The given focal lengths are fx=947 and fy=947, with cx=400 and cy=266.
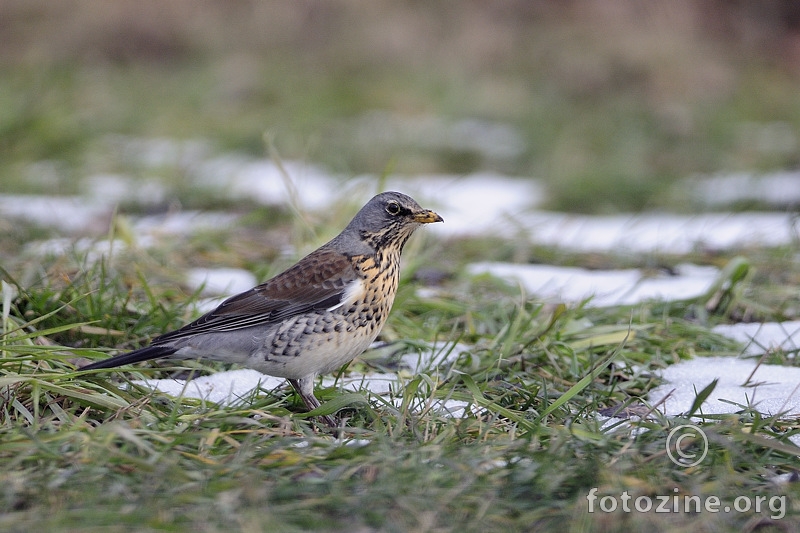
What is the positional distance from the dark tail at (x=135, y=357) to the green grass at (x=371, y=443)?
9 cm

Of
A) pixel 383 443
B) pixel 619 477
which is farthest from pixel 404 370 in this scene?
pixel 619 477

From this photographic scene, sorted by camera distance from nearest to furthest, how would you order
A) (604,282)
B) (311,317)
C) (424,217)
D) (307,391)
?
(307,391), (311,317), (424,217), (604,282)

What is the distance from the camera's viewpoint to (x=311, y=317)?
391 cm

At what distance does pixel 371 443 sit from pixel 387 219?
1394 millimetres

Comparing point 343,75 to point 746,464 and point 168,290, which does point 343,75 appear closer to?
point 168,290

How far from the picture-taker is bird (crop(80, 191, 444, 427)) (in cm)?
376

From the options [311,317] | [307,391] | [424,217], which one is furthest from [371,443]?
[424,217]

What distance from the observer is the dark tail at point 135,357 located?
3.57 m

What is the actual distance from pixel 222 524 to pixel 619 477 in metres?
1.19

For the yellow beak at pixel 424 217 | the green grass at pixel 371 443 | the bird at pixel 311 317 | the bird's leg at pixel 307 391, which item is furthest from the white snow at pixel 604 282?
the bird's leg at pixel 307 391

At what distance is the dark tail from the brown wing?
188 mm

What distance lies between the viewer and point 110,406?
3.44 m

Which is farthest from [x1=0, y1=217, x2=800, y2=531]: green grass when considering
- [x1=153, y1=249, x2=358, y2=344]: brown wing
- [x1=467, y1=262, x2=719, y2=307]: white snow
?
[x1=467, y1=262, x2=719, y2=307]: white snow

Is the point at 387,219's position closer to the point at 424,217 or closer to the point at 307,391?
the point at 424,217
